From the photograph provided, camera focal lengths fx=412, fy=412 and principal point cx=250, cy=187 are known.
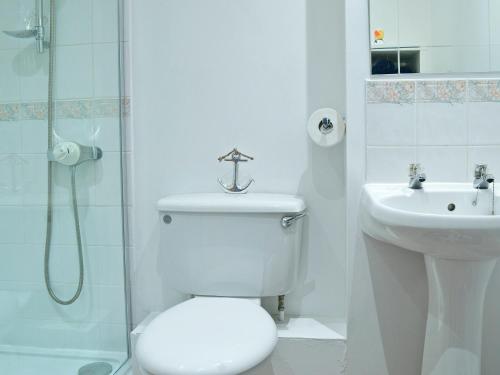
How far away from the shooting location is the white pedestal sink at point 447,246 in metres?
0.98

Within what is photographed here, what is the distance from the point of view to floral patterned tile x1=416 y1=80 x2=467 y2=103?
132 cm

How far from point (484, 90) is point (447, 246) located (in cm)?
61

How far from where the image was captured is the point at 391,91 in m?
1.33

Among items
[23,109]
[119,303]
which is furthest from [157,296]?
[23,109]

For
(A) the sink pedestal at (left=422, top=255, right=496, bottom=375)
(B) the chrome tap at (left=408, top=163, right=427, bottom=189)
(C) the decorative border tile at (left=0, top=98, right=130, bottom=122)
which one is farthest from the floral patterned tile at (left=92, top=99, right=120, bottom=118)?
(A) the sink pedestal at (left=422, top=255, right=496, bottom=375)

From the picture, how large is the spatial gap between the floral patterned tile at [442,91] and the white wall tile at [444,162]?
157 mm

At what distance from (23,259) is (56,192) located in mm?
231

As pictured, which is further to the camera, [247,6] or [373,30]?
[247,6]

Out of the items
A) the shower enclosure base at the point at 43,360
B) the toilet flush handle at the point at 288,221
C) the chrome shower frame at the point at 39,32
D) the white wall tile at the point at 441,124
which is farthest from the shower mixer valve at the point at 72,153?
the white wall tile at the point at 441,124

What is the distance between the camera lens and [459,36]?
1.33 meters

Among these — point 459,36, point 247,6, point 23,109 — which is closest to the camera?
point 23,109

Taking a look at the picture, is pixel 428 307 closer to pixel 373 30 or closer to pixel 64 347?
pixel 373 30

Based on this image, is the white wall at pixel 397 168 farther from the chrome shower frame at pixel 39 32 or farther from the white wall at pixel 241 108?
the chrome shower frame at pixel 39 32

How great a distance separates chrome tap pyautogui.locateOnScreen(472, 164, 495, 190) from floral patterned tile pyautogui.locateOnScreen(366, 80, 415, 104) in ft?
0.97
